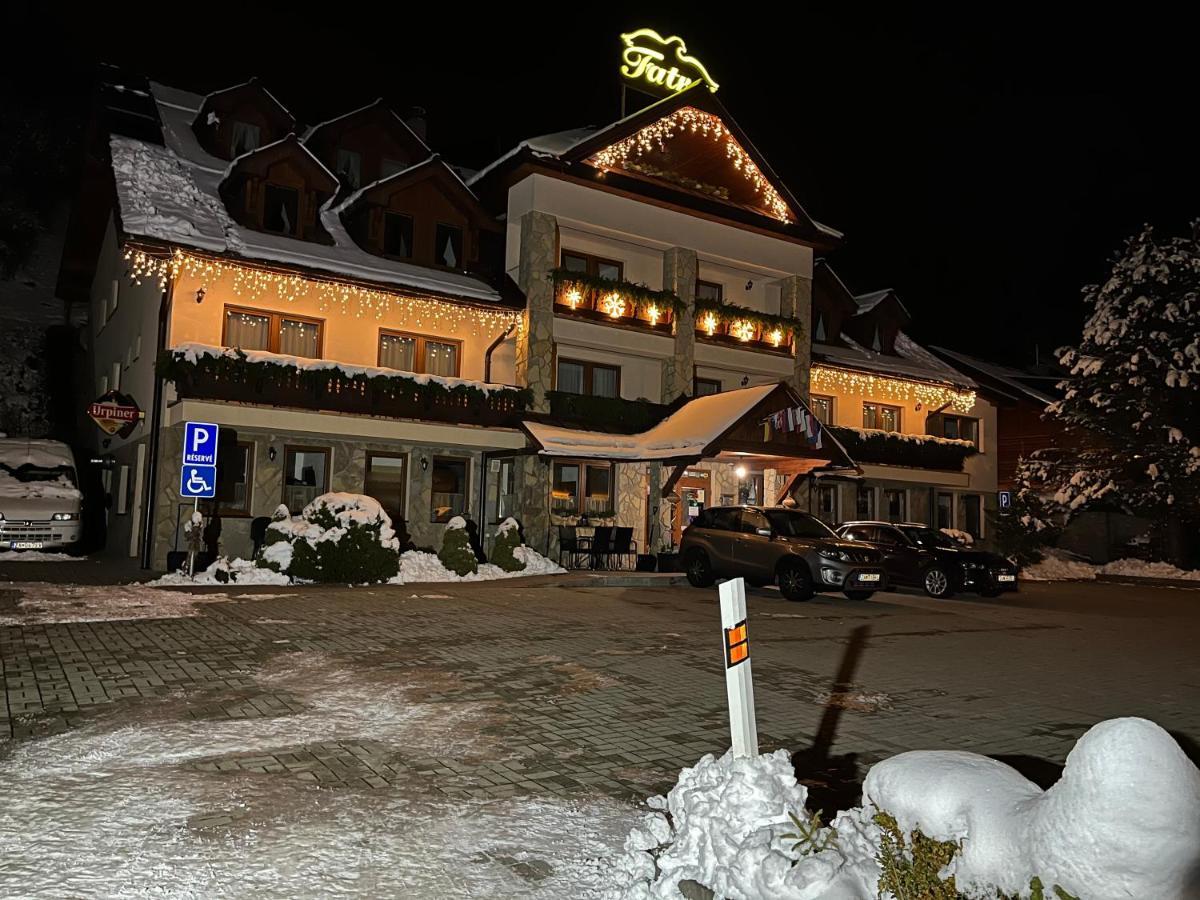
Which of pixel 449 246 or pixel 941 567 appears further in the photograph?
pixel 449 246

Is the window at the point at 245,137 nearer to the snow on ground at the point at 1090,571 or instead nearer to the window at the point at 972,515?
the snow on ground at the point at 1090,571

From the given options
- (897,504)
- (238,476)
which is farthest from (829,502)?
(238,476)

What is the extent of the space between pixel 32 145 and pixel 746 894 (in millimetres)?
66465

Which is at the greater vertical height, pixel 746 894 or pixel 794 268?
pixel 794 268

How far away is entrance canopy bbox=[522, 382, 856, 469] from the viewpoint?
24.2 metres

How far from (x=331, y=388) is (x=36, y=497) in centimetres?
724

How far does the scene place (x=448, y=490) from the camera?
25.2m

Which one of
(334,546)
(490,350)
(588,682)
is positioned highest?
(490,350)

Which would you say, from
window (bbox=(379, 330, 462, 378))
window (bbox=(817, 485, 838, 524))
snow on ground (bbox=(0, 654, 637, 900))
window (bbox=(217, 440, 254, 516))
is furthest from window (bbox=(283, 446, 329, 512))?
window (bbox=(817, 485, 838, 524))

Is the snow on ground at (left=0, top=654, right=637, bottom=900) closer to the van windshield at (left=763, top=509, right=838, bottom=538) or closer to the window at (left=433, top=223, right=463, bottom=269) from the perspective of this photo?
the van windshield at (left=763, top=509, right=838, bottom=538)

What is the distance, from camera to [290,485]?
22.9 m

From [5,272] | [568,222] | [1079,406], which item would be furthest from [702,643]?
[5,272]

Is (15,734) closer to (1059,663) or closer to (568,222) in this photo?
(1059,663)

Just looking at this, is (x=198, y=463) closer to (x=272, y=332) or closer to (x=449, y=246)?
(x=272, y=332)
